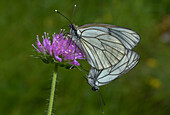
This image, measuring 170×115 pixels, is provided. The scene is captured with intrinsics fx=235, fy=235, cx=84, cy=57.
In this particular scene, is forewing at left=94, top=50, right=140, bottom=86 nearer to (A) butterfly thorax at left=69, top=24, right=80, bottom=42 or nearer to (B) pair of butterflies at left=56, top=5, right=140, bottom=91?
(B) pair of butterflies at left=56, top=5, right=140, bottom=91

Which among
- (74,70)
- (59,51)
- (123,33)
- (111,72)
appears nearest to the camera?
(59,51)

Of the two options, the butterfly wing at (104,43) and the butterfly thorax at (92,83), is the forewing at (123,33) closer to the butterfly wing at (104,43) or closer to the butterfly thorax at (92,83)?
the butterfly wing at (104,43)

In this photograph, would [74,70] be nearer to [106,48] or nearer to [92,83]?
[106,48]

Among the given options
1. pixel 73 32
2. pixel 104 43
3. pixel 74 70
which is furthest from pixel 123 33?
pixel 74 70
